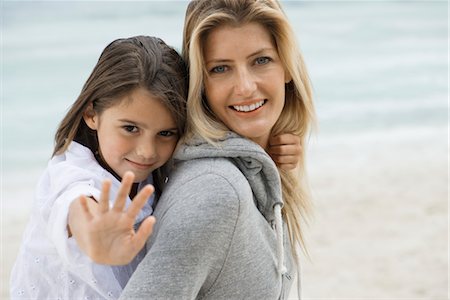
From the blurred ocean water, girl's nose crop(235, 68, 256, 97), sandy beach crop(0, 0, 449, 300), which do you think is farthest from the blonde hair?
the blurred ocean water

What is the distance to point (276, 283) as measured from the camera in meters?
2.33

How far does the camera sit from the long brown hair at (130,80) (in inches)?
93.9

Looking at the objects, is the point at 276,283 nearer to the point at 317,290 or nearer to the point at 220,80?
the point at 220,80

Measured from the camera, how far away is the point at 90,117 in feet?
8.27

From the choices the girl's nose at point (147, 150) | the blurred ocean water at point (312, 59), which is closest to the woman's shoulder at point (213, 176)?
the girl's nose at point (147, 150)

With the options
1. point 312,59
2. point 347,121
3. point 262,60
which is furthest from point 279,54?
point 312,59

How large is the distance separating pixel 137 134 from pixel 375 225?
18.5ft

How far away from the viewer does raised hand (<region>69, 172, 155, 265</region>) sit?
1.90 meters

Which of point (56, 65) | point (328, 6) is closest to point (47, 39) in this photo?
point (56, 65)

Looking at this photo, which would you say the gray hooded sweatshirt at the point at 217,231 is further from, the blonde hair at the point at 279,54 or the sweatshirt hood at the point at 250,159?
the blonde hair at the point at 279,54

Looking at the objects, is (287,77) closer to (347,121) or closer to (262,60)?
(262,60)

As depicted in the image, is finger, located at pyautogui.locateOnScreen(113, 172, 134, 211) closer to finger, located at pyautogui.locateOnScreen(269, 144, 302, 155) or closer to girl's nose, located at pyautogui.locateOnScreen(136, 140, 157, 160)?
girl's nose, located at pyautogui.locateOnScreen(136, 140, 157, 160)

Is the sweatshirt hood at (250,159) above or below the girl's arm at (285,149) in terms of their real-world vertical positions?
above

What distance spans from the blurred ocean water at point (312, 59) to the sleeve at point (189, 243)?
6929 millimetres
